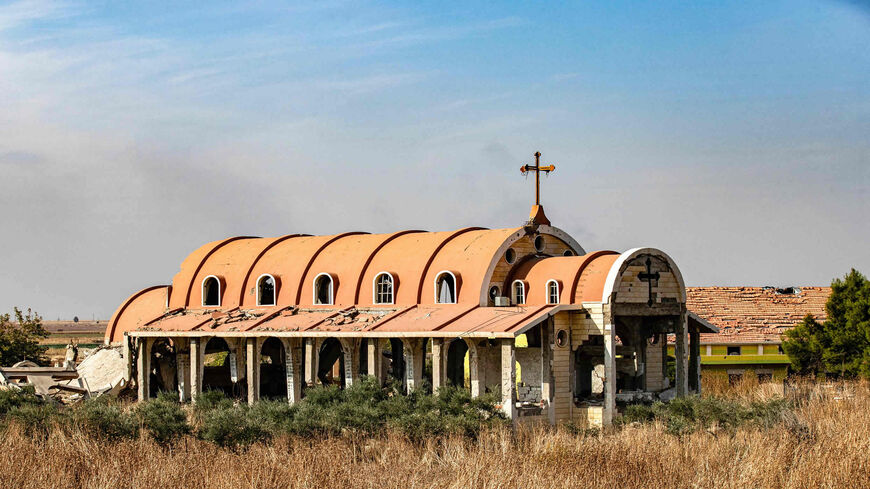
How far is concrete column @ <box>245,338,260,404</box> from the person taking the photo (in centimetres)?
3503

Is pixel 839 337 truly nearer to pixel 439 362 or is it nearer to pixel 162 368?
pixel 439 362

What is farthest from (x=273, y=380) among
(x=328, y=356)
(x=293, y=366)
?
(x=293, y=366)

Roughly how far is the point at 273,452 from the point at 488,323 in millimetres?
9137

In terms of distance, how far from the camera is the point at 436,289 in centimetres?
3269

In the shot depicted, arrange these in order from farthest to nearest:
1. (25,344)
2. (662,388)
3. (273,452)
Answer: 1. (25,344)
2. (662,388)
3. (273,452)

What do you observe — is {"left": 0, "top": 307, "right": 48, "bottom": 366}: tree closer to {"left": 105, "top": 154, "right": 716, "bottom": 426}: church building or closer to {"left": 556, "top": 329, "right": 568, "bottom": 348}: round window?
{"left": 105, "top": 154, "right": 716, "bottom": 426}: church building

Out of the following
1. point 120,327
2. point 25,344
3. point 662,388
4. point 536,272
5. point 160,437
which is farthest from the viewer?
point 25,344

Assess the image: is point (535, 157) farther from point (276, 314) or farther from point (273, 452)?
point (273, 452)

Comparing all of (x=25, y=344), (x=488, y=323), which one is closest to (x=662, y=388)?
(x=488, y=323)

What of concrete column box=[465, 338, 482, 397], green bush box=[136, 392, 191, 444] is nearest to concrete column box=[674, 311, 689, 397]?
concrete column box=[465, 338, 482, 397]

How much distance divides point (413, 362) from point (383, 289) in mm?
3299

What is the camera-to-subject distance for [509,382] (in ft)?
92.9

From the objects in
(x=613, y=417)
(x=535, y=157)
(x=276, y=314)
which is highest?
(x=535, y=157)

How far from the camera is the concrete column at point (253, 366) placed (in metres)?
35.0
